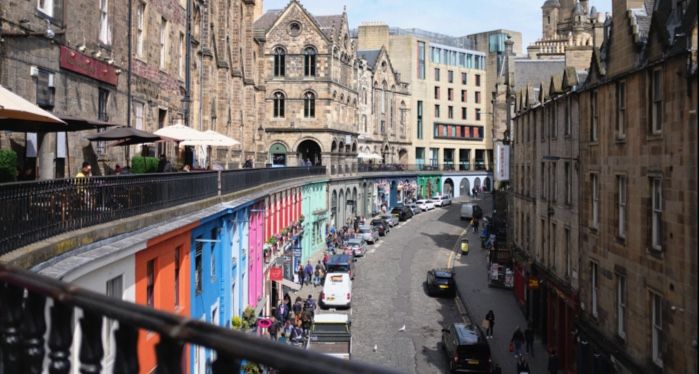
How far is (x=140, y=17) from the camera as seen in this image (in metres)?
23.8

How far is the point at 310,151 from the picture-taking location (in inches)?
2468

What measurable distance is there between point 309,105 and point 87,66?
40609 mm

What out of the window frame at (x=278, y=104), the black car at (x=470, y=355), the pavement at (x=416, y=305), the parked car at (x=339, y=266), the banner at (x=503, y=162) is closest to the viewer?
the black car at (x=470, y=355)

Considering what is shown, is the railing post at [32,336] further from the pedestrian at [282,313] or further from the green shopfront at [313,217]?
the green shopfront at [313,217]

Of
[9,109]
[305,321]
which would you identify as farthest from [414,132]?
[9,109]

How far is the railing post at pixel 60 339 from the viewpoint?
3301mm

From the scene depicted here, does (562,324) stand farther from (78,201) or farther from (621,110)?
(78,201)

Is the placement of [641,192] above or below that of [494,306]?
above

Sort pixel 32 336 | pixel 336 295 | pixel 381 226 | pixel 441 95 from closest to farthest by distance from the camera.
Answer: pixel 32 336 < pixel 336 295 < pixel 381 226 < pixel 441 95

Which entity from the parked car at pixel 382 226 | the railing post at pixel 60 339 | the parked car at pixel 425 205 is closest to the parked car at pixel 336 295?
the parked car at pixel 382 226

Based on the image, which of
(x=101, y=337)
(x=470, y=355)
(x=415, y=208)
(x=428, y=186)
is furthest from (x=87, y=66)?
(x=428, y=186)

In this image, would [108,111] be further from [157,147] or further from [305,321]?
[305,321]

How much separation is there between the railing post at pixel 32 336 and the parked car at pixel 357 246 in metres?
45.6

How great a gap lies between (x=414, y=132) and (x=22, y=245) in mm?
89783
